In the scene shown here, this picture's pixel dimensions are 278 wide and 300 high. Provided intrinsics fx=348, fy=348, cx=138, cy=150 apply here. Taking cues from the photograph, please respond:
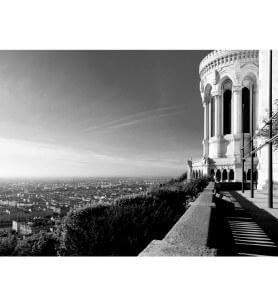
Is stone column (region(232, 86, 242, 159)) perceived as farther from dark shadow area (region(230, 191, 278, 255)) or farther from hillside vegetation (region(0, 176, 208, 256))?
hillside vegetation (region(0, 176, 208, 256))

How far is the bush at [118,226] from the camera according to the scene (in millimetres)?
6121

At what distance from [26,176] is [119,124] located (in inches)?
111

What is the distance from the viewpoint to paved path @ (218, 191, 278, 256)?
534 cm

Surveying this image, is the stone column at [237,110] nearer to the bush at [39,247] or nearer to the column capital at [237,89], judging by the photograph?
the column capital at [237,89]

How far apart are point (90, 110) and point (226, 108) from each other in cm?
2239

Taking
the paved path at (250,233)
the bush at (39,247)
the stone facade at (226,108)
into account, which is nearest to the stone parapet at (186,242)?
the paved path at (250,233)

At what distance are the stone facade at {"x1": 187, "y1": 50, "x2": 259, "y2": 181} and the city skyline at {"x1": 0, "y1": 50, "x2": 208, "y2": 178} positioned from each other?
15.7 m

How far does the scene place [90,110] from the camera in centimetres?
914

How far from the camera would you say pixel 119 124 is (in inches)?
372

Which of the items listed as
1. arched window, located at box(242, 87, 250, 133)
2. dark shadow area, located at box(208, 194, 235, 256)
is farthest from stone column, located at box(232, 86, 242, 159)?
dark shadow area, located at box(208, 194, 235, 256)

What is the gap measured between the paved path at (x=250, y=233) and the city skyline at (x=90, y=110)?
246 centimetres

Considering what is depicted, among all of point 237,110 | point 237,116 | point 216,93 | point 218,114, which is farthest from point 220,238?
point 216,93
